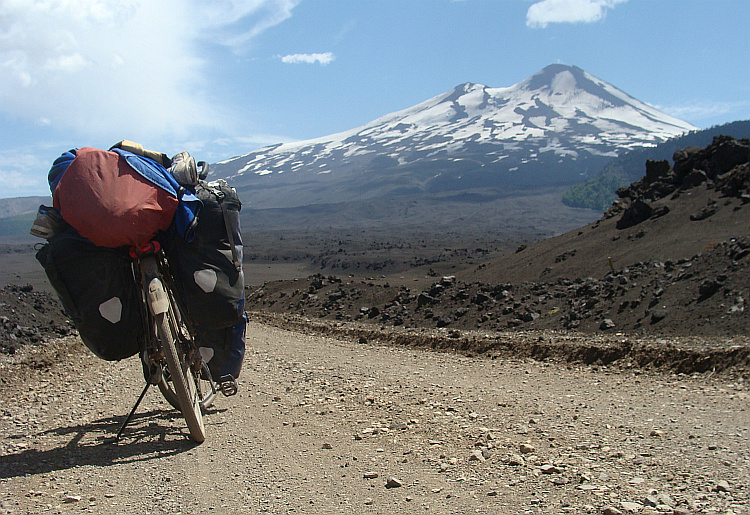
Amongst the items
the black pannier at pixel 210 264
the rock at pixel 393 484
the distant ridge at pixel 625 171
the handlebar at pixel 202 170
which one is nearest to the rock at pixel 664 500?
the rock at pixel 393 484

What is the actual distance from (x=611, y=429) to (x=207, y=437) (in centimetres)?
297

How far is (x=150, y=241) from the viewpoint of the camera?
443 centimetres

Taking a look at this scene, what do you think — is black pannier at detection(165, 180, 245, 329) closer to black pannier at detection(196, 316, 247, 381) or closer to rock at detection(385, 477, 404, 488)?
black pannier at detection(196, 316, 247, 381)

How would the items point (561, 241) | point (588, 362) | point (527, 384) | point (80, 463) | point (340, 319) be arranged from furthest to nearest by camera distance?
point (561, 241) → point (340, 319) → point (588, 362) → point (527, 384) → point (80, 463)

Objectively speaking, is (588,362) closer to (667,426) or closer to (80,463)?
(667,426)

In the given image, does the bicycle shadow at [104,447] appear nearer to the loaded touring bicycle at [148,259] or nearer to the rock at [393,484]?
the loaded touring bicycle at [148,259]

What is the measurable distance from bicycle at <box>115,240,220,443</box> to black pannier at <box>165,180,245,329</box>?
14 cm

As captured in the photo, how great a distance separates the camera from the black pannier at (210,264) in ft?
15.1

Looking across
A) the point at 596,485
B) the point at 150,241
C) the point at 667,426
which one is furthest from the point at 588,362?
the point at 150,241

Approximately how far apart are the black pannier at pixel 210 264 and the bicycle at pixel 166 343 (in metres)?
0.14

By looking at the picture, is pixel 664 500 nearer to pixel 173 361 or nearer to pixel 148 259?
pixel 173 361

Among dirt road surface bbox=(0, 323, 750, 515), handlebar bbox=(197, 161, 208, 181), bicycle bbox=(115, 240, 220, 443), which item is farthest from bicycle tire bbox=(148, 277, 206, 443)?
handlebar bbox=(197, 161, 208, 181)

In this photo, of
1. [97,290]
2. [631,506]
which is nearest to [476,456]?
[631,506]

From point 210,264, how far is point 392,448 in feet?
6.11
